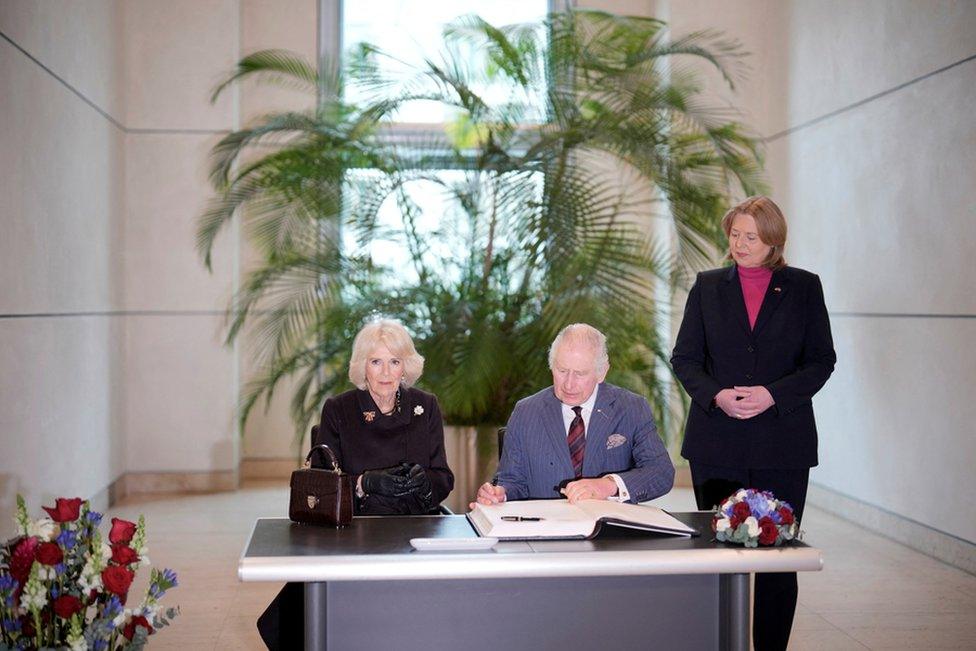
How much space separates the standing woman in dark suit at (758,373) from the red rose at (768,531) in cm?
95

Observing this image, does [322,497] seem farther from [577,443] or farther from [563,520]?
[577,443]

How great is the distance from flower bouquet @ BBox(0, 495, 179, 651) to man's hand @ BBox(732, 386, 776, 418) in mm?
1792

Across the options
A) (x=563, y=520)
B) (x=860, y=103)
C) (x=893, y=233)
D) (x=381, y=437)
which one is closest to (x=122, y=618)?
(x=563, y=520)

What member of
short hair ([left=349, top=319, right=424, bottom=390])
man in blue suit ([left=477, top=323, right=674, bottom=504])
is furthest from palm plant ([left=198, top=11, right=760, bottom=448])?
man in blue suit ([left=477, top=323, right=674, bottom=504])

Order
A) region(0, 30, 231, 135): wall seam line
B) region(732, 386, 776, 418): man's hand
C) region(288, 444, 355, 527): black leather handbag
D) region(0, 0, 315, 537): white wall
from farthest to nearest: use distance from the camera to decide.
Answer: region(0, 0, 315, 537): white wall < region(0, 30, 231, 135): wall seam line < region(732, 386, 776, 418): man's hand < region(288, 444, 355, 527): black leather handbag

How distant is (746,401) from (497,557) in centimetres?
139

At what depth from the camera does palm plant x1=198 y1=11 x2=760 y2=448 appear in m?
5.46

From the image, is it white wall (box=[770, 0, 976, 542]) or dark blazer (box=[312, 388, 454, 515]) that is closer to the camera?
dark blazer (box=[312, 388, 454, 515])

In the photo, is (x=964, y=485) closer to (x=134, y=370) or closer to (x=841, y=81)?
(x=841, y=81)

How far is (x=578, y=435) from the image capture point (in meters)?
3.31

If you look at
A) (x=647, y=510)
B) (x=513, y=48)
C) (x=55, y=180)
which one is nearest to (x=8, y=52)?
(x=55, y=180)

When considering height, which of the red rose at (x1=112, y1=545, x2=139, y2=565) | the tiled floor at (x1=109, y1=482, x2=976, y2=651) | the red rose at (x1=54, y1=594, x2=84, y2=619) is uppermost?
the red rose at (x1=112, y1=545, x2=139, y2=565)

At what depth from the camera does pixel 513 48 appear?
577 cm

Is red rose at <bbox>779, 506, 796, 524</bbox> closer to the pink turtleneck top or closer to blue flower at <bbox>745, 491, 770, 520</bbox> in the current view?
blue flower at <bbox>745, 491, 770, 520</bbox>
